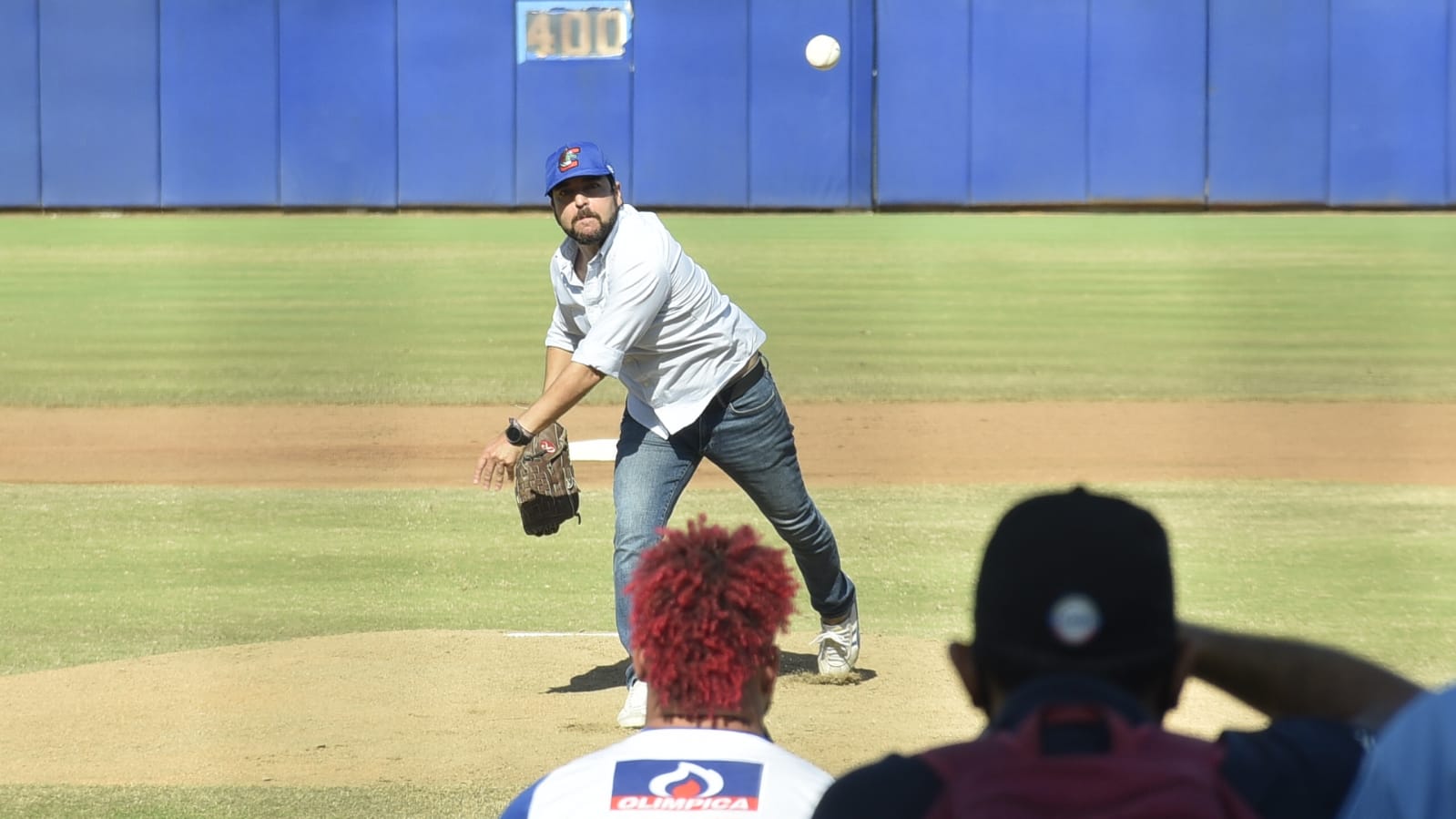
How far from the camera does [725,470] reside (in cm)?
504

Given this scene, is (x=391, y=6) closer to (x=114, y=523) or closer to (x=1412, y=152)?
(x=1412, y=152)

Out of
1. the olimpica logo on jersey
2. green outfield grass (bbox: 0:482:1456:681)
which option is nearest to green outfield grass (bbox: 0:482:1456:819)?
green outfield grass (bbox: 0:482:1456:681)

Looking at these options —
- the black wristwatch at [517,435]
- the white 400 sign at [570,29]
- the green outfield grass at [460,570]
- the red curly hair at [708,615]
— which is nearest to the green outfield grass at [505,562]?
the green outfield grass at [460,570]

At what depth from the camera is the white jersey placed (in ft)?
6.49

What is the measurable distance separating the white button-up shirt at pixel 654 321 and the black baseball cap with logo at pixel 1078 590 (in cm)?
325

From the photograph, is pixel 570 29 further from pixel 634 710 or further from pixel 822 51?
pixel 634 710

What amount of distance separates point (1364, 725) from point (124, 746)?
3.89 m

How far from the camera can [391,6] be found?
894 inches

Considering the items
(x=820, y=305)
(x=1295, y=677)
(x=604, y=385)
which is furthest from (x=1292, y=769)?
(x=820, y=305)

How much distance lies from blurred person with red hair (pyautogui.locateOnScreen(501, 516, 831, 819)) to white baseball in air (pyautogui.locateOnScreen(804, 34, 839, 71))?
20541 mm

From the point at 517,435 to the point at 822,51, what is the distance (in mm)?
18108

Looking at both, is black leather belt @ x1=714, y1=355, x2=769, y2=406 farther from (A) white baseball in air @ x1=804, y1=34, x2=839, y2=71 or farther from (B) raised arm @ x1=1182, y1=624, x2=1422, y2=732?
(A) white baseball in air @ x1=804, y1=34, x2=839, y2=71

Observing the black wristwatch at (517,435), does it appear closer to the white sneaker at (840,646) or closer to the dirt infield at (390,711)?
the dirt infield at (390,711)

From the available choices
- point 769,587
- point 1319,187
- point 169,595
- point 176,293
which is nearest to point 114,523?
point 169,595
